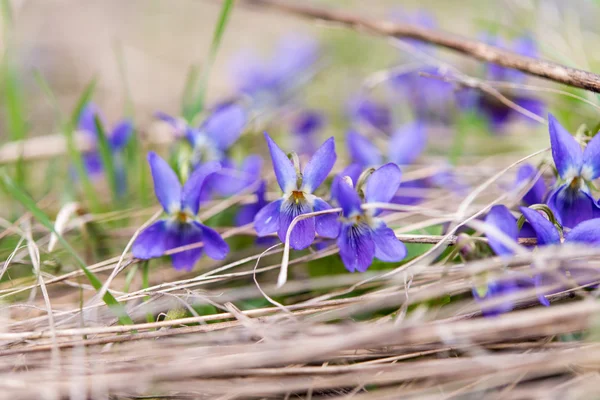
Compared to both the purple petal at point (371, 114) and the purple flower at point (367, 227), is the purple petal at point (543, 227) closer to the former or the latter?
the purple flower at point (367, 227)

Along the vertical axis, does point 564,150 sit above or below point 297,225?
above

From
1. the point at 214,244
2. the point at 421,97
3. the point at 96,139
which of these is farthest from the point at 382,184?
the point at 421,97

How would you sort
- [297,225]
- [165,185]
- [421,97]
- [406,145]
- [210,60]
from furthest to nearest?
[421,97]
[406,145]
[210,60]
[165,185]
[297,225]

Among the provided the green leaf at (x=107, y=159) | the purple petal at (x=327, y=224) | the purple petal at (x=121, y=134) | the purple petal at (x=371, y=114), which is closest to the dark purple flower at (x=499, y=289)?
the purple petal at (x=327, y=224)

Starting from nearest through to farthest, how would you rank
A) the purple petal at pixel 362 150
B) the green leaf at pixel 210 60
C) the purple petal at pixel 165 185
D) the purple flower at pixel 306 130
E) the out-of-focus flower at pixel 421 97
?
the purple petal at pixel 165 185, the green leaf at pixel 210 60, the purple petal at pixel 362 150, the purple flower at pixel 306 130, the out-of-focus flower at pixel 421 97

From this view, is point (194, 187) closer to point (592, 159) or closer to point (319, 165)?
point (319, 165)

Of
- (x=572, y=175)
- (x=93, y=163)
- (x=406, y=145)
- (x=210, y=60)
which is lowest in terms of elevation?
(x=93, y=163)

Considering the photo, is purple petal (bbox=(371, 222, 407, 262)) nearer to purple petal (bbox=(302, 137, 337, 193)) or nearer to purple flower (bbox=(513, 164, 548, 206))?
purple petal (bbox=(302, 137, 337, 193))
